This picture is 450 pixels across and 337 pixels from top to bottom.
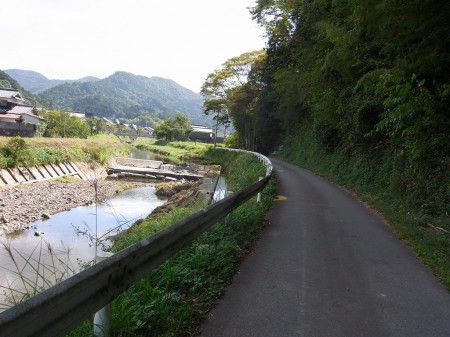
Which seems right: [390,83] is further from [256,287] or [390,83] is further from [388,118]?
[256,287]

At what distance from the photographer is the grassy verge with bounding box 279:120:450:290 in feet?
22.4

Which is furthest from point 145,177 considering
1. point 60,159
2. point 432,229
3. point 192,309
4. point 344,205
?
point 192,309

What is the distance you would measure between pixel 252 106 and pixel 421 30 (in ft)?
146

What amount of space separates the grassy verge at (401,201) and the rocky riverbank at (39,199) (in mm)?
13562

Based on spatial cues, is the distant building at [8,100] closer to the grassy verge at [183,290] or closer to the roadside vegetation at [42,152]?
the roadside vegetation at [42,152]

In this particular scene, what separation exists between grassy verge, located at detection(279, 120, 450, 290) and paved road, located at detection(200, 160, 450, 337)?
1.09 feet

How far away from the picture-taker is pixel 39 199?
2345 centimetres

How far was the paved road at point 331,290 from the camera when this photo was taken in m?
3.75

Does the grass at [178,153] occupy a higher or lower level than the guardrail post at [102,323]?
lower

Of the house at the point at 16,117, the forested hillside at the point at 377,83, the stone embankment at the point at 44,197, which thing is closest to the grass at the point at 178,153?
A: the house at the point at 16,117

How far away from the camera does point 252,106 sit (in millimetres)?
51906

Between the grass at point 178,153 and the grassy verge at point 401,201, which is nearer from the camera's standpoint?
the grassy verge at point 401,201

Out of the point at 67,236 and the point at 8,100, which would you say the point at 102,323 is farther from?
the point at 8,100

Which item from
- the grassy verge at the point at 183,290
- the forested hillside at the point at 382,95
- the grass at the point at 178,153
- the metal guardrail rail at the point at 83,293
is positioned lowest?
the grass at the point at 178,153
